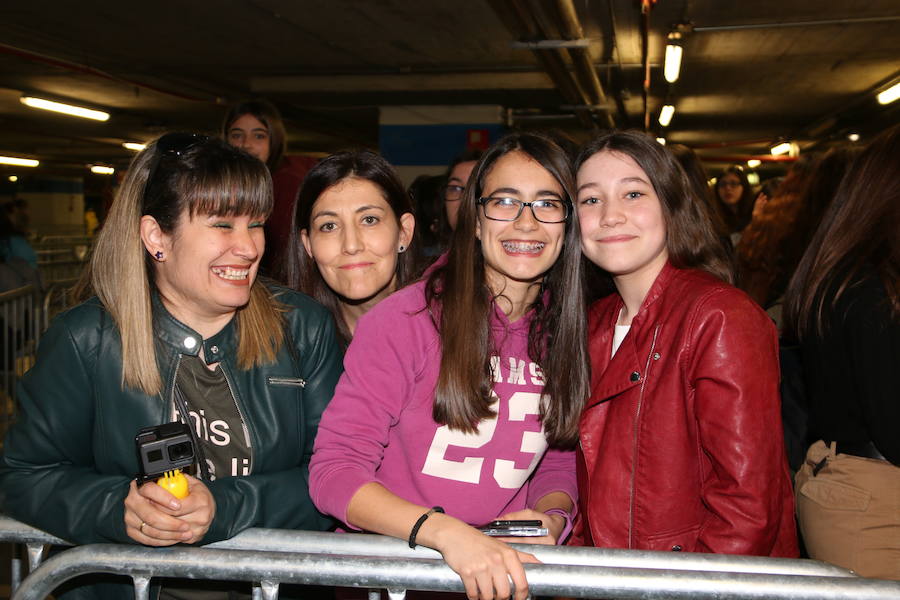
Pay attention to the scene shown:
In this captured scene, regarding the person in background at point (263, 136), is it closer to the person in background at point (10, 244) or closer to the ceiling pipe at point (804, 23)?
the person in background at point (10, 244)

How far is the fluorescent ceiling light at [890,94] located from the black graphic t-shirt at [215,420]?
1159 centimetres

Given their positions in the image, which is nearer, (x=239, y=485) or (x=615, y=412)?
(x=239, y=485)

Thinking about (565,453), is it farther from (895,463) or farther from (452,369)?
(895,463)

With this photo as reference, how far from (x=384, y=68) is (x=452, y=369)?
10.4 metres

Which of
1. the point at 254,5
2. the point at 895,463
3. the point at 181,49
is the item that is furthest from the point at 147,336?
the point at 181,49

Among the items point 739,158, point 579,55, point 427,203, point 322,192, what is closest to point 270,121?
point 427,203

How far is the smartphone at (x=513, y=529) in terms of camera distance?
5.28ft

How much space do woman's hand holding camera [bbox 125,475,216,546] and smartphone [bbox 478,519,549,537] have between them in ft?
2.07

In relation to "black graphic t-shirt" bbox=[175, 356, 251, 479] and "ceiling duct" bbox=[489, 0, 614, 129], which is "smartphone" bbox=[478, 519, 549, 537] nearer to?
"black graphic t-shirt" bbox=[175, 356, 251, 479]

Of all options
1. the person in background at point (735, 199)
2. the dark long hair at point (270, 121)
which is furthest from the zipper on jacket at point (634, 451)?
the person in background at point (735, 199)

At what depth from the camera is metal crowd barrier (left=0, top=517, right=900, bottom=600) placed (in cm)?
130

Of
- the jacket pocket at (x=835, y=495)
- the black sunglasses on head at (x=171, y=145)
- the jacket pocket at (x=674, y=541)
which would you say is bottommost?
the jacket pocket at (x=674, y=541)

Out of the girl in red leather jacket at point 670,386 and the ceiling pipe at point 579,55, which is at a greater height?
the ceiling pipe at point 579,55

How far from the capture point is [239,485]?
5.86 feet
